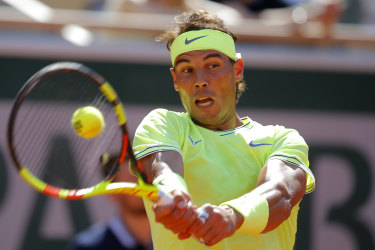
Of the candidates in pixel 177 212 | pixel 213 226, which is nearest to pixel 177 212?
pixel 177 212

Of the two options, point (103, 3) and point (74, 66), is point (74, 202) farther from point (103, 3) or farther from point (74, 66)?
point (74, 66)

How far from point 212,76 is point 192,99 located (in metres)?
0.13

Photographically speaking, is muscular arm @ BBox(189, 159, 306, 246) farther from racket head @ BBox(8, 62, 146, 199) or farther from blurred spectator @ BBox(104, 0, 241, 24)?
blurred spectator @ BBox(104, 0, 241, 24)

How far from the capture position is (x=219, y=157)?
2871mm

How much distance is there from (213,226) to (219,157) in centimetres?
47

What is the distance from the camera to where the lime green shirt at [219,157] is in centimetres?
279

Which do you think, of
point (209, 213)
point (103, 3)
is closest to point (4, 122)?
point (103, 3)

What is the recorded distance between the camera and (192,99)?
2.94 meters

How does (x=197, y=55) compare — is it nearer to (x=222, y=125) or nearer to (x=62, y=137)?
(x=222, y=125)

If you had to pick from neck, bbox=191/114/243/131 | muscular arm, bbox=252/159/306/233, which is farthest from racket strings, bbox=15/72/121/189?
muscular arm, bbox=252/159/306/233

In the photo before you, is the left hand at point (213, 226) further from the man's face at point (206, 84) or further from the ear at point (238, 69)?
the ear at point (238, 69)

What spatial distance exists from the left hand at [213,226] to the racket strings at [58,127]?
2021 millimetres

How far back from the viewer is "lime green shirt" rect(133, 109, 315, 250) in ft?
9.14

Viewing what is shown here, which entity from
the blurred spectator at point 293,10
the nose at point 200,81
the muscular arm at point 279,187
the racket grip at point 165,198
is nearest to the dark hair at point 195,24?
the nose at point 200,81
